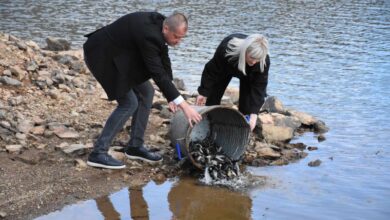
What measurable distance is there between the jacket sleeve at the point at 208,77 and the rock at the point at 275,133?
1.74 m

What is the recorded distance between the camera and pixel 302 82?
1257cm

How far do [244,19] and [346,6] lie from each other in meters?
6.89

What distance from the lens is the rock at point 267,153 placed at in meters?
7.62

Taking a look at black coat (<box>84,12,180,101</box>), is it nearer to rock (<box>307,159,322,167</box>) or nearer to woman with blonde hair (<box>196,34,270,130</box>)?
woman with blonde hair (<box>196,34,270,130</box>)

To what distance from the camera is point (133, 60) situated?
606 cm

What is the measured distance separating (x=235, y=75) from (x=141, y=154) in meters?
1.41

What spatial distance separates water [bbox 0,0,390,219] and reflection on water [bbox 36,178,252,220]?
0.03ft

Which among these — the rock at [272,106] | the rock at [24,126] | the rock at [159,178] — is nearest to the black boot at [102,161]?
the rock at [159,178]

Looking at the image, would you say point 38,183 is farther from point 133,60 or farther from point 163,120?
point 163,120

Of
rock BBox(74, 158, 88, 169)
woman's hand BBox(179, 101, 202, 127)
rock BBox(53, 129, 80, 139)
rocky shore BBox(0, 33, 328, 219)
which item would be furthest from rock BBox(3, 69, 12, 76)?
woman's hand BBox(179, 101, 202, 127)

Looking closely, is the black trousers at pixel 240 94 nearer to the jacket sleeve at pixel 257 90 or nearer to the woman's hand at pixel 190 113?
the jacket sleeve at pixel 257 90

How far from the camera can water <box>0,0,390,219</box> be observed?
6.12 meters

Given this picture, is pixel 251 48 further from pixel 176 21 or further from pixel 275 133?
pixel 275 133

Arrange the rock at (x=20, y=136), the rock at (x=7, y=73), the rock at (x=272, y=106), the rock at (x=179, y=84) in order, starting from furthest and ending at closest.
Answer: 1. the rock at (x=179, y=84)
2. the rock at (x=272, y=106)
3. the rock at (x=7, y=73)
4. the rock at (x=20, y=136)
